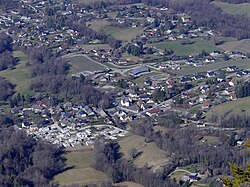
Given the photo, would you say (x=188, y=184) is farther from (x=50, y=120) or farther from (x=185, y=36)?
(x=185, y=36)

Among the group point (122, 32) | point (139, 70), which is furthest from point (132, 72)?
point (122, 32)

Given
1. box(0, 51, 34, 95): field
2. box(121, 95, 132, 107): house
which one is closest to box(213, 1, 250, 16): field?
box(0, 51, 34, 95): field

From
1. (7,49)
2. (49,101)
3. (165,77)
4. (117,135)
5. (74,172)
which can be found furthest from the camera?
(7,49)

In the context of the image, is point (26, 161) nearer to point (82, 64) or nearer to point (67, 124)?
point (67, 124)

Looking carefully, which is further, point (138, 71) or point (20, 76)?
point (138, 71)

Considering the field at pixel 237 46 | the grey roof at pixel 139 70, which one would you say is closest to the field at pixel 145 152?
the grey roof at pixel 139 70

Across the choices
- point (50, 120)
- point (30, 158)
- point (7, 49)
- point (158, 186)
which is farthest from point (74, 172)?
point (7, 49)

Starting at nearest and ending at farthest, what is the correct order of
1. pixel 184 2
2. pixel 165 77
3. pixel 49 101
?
pixel 49 101 → pixel 165 77 → pixel 184 2
